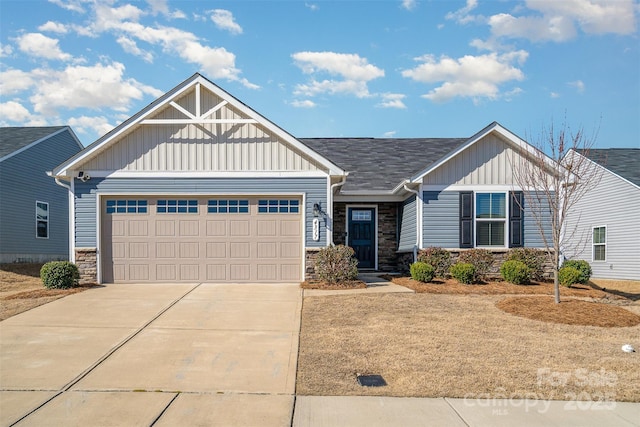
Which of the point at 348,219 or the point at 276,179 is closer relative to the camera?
the point at 276,179

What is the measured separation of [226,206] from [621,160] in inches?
625

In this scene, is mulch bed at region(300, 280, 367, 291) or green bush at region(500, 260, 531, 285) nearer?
mulch bed at region(300, 280, 367, 291)

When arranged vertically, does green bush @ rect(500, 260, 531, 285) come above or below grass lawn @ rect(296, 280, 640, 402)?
above

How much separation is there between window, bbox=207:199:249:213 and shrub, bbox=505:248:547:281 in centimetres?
739

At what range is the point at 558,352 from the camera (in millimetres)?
7277

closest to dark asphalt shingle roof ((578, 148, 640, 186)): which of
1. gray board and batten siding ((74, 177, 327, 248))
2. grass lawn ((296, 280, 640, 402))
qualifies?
grass lawn ((296, 280, 640, 402))

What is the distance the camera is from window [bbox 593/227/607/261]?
63.5 feet

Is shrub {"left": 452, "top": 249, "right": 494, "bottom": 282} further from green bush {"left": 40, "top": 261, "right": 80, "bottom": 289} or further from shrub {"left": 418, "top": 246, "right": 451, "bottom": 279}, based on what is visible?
green bush {"left": 40, "top": 261, "right": 80, "bottom": 289}

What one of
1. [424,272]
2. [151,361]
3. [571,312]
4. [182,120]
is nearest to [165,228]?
[182,120]

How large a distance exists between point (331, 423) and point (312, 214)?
8.80 metres

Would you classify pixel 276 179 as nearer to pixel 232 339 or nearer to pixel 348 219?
pixel 348 219

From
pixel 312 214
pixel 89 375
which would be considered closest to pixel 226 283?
pixel 312 214

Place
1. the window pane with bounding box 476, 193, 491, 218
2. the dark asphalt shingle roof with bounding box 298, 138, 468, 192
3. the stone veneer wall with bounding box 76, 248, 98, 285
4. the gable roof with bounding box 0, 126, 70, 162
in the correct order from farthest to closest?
the gable roof with bounding box 0, 126, 70, 162 < the dark asphalt shingle roof with bounding box 298, 138, 468, 192 < the window pane with bounding box 476, 193, 491, 218 < the stone veneer wall with bounding box 76, 248, 98, 285

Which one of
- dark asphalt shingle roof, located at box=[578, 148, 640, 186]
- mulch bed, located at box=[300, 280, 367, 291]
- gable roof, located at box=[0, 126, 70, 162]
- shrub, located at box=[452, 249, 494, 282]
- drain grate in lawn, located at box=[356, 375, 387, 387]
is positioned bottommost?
drain grate in lawn, located at box=[356, 375, 387, 387]
